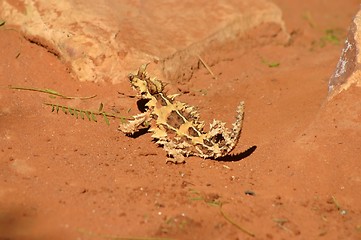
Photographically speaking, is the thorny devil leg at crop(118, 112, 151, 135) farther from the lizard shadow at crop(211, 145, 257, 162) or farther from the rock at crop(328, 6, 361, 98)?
the rock at crop(328, 6, 361, 98)

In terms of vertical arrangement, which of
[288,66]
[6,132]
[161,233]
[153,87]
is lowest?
[6,132]

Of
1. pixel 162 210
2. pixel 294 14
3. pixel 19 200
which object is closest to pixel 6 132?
pixel 19 200

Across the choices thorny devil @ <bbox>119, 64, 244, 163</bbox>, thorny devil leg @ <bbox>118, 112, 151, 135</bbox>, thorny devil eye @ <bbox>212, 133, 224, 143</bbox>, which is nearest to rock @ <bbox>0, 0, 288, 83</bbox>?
thorny devil @ <bbox>119, 64, 244, 163</bbox>

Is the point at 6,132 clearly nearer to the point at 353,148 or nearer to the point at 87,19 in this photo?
the point at 87,19

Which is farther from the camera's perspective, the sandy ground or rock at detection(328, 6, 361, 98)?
rock at detection(328, 6, 361, 98)

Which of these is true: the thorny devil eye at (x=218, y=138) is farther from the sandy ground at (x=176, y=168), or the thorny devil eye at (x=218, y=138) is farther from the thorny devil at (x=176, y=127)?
the sandy ground at (x=176, y=168)

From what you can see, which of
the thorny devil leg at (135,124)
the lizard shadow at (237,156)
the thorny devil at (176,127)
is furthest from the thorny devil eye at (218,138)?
the thorny devil leg at (135,124)
